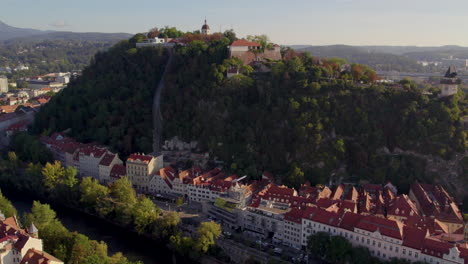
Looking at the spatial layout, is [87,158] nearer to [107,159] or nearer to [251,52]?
[107,159]

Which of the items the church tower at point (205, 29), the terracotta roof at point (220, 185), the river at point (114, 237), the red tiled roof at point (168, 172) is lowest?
the river at point (114, 237)

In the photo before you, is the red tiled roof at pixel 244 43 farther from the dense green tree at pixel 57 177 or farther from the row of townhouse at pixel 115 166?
the dense green tree at pixel 57 177

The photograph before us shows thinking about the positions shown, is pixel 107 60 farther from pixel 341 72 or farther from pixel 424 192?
pixel 424 192

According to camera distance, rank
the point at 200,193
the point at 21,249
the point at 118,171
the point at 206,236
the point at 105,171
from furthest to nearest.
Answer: the point at 105,171
the point at 118,171
the point at 200,193
the point at 206,236
the point at 21,249

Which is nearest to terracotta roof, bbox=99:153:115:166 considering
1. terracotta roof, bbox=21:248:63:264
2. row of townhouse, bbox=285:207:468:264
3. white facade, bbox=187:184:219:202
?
white facade, bbox=187:184:219:202

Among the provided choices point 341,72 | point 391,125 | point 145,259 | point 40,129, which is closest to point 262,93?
point 341,72

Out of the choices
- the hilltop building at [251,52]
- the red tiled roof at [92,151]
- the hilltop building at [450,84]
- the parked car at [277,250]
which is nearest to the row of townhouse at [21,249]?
the parked car at [277,250]

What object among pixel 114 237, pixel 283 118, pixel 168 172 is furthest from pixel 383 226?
pixel 168 172
